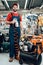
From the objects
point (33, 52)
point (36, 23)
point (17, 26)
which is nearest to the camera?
point (17, 26)

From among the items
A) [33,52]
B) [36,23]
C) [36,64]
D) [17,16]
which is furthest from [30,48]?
[36,23]

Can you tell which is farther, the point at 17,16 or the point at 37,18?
the point at 37,18

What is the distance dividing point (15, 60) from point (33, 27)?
9.10ft

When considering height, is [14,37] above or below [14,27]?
below

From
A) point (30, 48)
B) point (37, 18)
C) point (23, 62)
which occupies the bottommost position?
point (23, 62)

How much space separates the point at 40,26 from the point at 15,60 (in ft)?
9.07

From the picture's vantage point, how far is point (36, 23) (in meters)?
7.11

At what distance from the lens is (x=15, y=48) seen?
14.5 ft

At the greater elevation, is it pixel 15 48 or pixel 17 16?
pixel 17 16

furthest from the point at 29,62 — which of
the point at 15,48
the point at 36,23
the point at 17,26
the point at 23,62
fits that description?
the point at 36,23

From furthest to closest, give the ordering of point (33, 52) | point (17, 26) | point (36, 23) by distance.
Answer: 1. point (36, 23)
2. point (33, 52)
3. point (17, 26)

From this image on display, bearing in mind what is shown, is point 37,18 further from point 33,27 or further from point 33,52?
point 33,52

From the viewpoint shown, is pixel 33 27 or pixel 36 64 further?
pixel 33 27

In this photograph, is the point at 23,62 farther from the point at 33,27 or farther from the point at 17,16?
the point at 33,27
